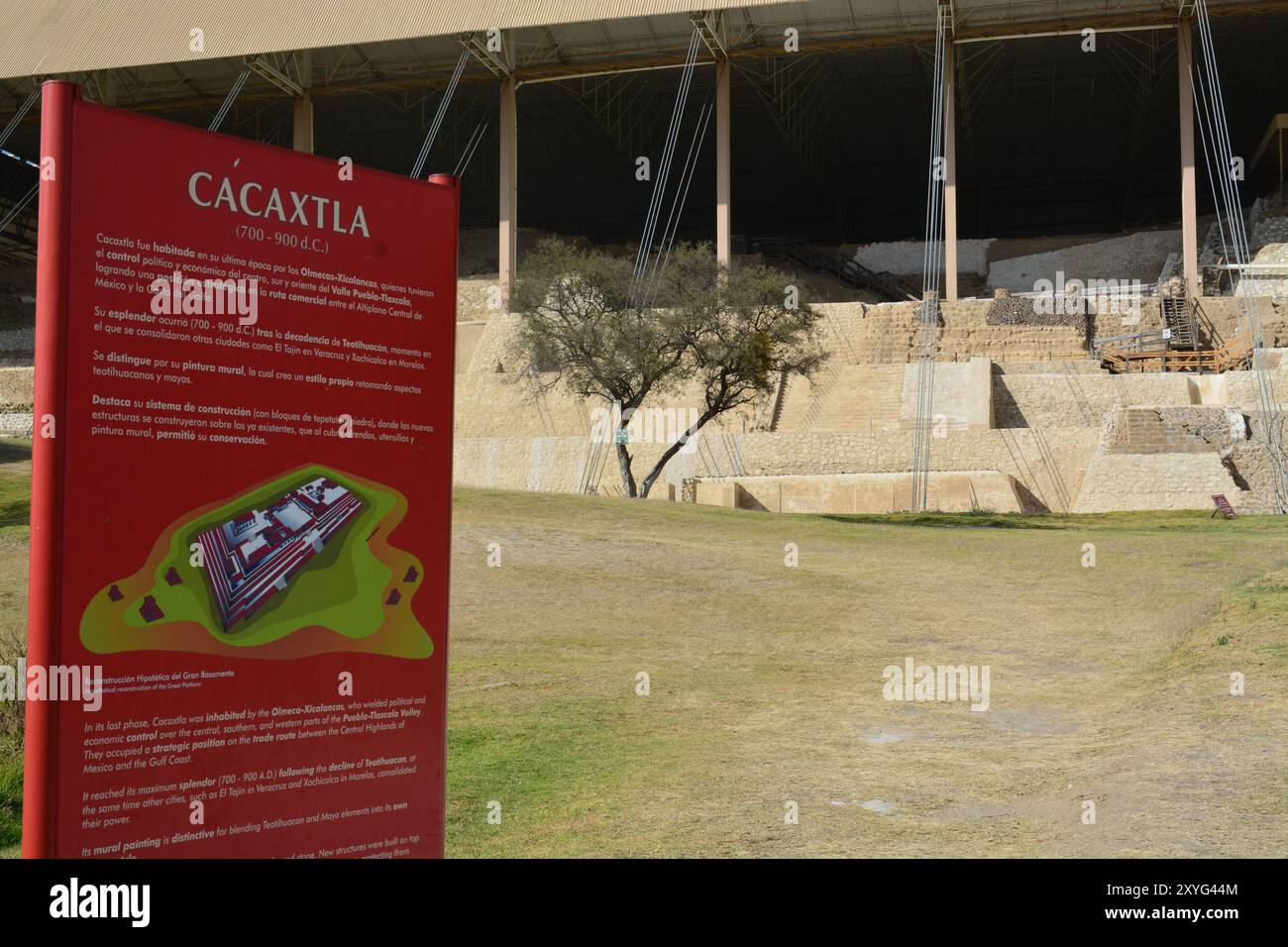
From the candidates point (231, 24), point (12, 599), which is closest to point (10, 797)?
point (12, 599)

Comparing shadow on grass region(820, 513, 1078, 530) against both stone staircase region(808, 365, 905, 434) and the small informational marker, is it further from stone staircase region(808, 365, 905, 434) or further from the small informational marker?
stone staircase region(808, 365, 905, 434)

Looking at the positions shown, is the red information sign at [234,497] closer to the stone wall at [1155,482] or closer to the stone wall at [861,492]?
the stone wall at [861,492]

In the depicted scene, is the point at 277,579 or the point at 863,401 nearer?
the point at 277,579

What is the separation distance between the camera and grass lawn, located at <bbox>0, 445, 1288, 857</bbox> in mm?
7027

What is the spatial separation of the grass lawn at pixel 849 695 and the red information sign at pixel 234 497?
2.68m

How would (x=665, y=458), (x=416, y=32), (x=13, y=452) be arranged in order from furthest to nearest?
(x=416, y=32) → (x=665, y=458) → (x=13, y=452)

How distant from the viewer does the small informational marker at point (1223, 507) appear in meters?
24.4

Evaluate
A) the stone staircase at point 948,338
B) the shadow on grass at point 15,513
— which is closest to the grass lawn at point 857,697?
the shadow on grass at point 15,513

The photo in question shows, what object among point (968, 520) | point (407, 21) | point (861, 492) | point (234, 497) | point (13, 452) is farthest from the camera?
point (407, 21)

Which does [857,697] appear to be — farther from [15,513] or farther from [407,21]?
[407,21]

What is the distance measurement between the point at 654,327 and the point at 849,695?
60.4ft

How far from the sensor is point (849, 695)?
10.5 metres

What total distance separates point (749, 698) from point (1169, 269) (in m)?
35.2

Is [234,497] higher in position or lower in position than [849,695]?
higher
